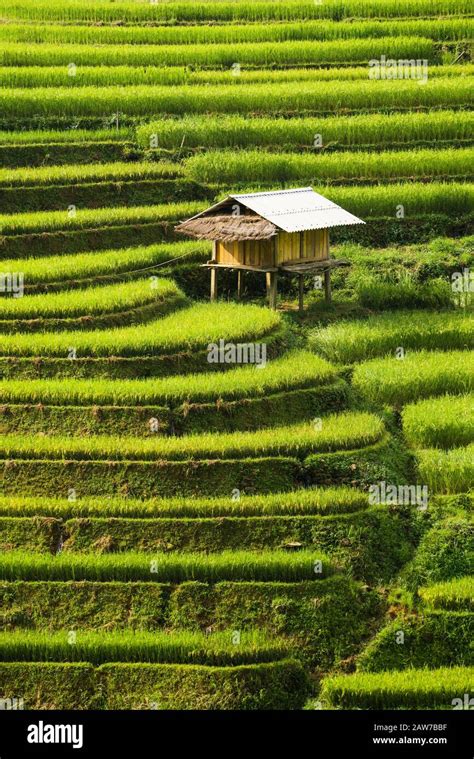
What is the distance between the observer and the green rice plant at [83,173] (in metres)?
28.2

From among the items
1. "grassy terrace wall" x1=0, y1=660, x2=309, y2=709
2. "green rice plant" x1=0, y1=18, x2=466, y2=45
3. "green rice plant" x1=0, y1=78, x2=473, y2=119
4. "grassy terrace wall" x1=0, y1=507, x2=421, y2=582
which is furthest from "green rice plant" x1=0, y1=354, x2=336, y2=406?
"green rice plant" x1=0, y1=18, x2=466, y2=45

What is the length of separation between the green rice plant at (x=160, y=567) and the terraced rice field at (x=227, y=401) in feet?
0.10

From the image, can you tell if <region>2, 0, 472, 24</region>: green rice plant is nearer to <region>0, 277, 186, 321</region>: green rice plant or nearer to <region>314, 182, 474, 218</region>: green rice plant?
<region>314, 182, 474, 218</region>: green rice plant

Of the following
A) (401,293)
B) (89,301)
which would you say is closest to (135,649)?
(89,301)

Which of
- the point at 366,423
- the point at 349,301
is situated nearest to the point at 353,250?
the point at 349,301

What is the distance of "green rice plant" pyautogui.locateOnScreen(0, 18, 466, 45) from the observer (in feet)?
117

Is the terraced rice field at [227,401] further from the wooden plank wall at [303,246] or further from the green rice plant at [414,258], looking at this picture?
the wooden plank wall at [303,246]

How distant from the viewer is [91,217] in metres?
27.3

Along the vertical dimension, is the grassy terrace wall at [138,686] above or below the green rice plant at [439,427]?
below

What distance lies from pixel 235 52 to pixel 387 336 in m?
11.4

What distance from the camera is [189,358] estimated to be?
75.9 ft

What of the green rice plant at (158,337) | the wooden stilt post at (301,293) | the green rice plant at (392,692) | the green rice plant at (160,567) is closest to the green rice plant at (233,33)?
the wooden stilt post at (301,293)

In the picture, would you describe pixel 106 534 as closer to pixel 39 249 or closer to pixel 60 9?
pixel 39 249

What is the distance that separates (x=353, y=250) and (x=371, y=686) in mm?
10763
